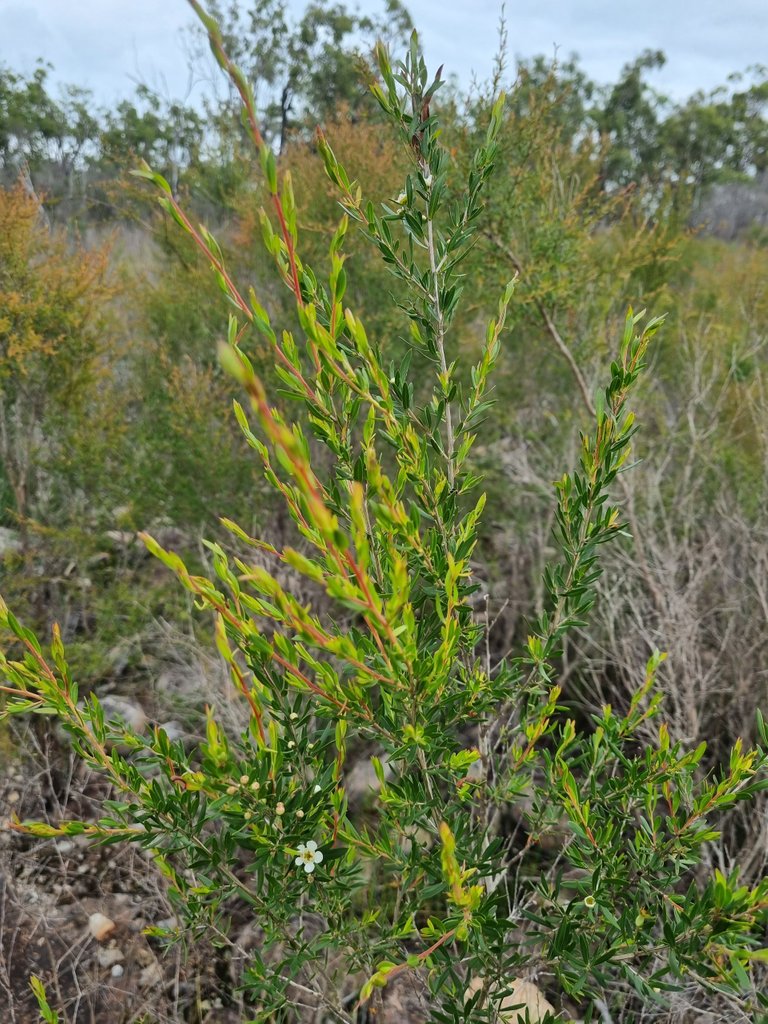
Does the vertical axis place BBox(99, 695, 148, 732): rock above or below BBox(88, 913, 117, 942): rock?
above

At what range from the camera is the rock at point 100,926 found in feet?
12.1

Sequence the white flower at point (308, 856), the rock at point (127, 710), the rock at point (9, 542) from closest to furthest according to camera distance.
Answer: the white flower at point (308, 856)
the rock at point (127, 710)
the rock at point (9, 542)

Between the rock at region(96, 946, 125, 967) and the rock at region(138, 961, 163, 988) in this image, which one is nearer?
the rock at region(138, 961, 163, 988)

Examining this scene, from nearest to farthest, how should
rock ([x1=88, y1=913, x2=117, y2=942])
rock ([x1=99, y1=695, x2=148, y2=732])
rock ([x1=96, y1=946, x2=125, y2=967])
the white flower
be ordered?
the white flower, rock ([x1=96, y1=946, x2=125, y2=967]), rock ([x1=88, y1=913, x2=117, y2=942]), rock ([x1=99, y1=695, x2=148, y2=732])

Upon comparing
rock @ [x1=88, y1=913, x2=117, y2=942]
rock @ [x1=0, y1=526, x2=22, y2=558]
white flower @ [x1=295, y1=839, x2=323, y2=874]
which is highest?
white flower @ [x1=295, y1=839, x2=323, y2=874]

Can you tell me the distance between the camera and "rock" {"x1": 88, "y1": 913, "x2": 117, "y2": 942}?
368 centimetres

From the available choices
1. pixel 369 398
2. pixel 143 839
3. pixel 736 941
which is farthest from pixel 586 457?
pixel 143 839

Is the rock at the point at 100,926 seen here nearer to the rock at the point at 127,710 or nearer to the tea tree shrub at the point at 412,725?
the rock at the point at 127,710

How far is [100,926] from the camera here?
3.73 m

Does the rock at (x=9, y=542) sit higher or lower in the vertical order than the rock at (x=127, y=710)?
higher

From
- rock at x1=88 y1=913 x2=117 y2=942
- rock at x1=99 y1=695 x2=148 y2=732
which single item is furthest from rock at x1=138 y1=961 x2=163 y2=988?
rock at x1=99 y1=695 x2=148 y2=732

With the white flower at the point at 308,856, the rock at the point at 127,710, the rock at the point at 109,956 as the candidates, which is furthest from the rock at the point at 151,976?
the white flower at the point at 308,856

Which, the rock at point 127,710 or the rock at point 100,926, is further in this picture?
the rock at point 127,710

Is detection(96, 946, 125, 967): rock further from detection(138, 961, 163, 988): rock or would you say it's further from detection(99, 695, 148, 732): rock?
detection(99, 695, 148, 732): rock
